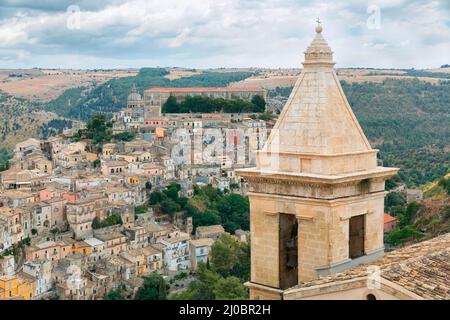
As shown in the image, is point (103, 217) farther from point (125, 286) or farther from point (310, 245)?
point (310, 245)

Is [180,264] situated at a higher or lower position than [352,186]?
lower

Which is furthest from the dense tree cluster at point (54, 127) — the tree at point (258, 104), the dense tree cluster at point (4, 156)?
the tree at point (258, 104)

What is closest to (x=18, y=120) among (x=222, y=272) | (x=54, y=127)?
(x=54, y=127)

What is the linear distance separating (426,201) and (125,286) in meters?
15.7

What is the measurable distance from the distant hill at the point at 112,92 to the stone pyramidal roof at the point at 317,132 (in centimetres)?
9313

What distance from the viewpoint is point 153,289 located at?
34.1 meters

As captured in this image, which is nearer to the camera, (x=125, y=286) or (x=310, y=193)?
(x=310, y=193)

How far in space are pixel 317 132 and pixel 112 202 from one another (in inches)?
1474

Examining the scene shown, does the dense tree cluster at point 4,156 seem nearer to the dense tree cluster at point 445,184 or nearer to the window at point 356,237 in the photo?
the dense tree cluster at point 445,184

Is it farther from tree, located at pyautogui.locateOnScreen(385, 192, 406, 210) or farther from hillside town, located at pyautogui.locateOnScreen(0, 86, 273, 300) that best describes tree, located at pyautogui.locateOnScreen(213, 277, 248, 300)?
tree, located at pyautogui.locateOnScreen(385, 192, 406, 210)

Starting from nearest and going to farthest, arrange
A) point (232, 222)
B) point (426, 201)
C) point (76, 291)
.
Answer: point (76, 291), point (426, 201), point (232, 222)

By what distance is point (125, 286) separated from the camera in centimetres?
3544

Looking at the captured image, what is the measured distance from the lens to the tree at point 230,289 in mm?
27750

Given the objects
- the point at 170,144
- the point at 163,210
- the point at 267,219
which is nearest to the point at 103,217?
the point at 163,210
